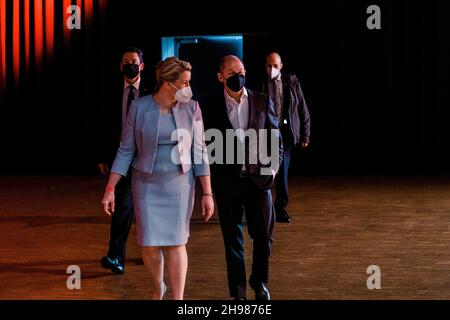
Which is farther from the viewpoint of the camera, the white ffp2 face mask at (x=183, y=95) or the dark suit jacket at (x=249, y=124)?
the dark suit jacket at (x=249, y=124)

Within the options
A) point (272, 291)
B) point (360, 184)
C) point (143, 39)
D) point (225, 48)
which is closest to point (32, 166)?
point (143, 39)

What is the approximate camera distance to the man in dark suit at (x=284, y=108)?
337 inches

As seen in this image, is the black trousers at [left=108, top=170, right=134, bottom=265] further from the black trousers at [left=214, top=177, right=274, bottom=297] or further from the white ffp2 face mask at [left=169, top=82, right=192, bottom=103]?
the white ffp2 face mask at [left=169, top=82, right=192, bottom=103]

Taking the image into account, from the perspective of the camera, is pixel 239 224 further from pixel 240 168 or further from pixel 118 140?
pixel 118 140

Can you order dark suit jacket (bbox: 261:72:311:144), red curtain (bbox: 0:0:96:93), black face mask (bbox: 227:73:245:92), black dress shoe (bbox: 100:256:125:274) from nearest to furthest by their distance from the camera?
black face mask (bbox: 227:73:245:92) < black dress shoe (bbox: 100:256:125:274) < dark suit jacket (bbox: 261:72:311:144) < red curtain (bbox: 0:0:96:93)

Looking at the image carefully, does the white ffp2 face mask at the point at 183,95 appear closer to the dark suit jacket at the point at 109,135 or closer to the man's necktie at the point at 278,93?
the dark suit jacket at the point at 109,135

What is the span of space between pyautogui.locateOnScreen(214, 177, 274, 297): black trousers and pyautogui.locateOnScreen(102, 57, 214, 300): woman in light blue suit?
1.92 ft

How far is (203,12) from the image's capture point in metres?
13.7

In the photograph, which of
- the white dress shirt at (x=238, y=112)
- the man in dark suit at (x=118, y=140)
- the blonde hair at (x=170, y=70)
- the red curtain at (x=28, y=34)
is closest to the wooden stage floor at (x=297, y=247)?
the man in dark suit at (x=118, y=140)

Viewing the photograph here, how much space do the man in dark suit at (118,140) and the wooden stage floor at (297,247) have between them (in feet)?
0.53

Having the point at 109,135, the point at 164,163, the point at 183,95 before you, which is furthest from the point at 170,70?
the point at 109,135

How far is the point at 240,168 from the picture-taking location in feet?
18.1

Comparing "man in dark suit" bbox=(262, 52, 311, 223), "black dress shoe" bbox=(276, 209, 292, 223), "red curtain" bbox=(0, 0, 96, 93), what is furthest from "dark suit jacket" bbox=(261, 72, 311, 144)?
"red curtain" bbox=(0, 0, 96, 93)

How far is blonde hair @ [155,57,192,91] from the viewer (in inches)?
192
